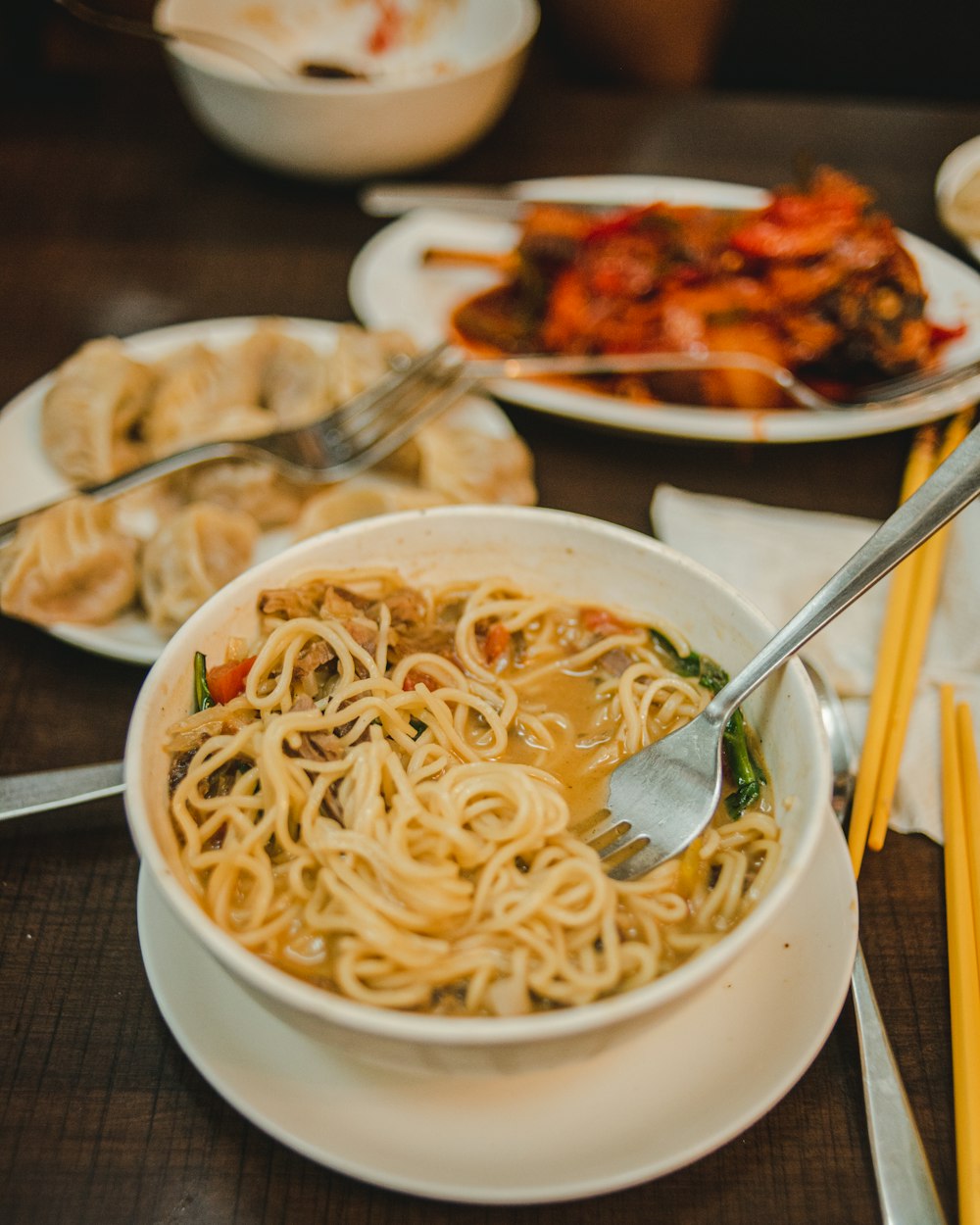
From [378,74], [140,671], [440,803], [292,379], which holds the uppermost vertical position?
[378,74]

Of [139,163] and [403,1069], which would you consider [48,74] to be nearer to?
[139,163]

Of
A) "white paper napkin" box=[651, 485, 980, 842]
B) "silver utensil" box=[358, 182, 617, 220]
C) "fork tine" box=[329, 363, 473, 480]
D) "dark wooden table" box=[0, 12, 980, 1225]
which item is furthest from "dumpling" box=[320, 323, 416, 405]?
"silver utensil" box=[358, 182, 617, 220]

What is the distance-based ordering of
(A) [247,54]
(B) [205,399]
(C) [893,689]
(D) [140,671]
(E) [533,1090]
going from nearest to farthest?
(E) [533,1090]
(C) [893,689]
(D) [140,671]
(B) [205,399]
(A) [247,54]

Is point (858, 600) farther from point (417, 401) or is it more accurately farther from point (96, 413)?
point (96, 413)

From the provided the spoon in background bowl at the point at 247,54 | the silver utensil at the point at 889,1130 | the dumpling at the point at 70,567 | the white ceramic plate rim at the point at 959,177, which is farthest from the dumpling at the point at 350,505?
the white ceramic plate rim at the point at 959,177

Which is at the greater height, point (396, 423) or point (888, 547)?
point (888, 547)

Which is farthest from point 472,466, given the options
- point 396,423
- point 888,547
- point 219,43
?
point 219,43

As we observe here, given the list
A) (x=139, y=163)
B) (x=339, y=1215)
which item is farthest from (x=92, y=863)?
(x=139, y=163)

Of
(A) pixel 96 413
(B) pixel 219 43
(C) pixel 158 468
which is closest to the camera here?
(C) pixel 158 468
